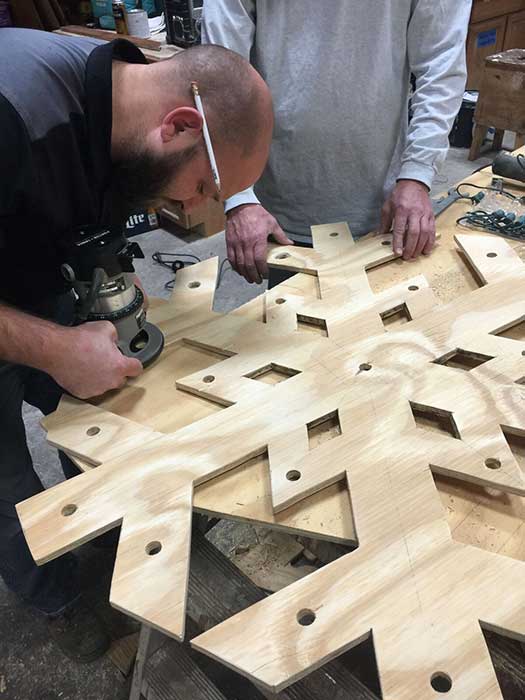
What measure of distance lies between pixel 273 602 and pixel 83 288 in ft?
2.26

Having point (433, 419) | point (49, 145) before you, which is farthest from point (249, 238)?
point (433, 419)

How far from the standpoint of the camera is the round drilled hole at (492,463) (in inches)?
35.4

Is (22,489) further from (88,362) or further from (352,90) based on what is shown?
(352,90)

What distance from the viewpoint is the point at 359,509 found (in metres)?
0.86

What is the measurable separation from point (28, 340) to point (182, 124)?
0.52 metres

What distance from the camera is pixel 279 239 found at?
1.61m

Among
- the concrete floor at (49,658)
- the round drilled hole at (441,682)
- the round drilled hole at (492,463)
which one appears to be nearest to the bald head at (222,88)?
the round drilled hole at (492,463)

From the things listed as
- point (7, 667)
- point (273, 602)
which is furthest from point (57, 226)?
point (7, 667)

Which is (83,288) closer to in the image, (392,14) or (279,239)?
(279,239)

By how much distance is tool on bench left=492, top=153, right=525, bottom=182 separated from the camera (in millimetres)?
1803

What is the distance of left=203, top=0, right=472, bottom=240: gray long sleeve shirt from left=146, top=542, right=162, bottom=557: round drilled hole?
102 centimetres

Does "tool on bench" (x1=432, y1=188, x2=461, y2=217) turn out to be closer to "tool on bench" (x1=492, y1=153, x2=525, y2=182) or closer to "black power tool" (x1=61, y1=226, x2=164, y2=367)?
"tool on bench" (x1=492, y1=153, x2=525, y2=182)

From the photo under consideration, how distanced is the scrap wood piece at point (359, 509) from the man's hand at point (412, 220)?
0.31 meters

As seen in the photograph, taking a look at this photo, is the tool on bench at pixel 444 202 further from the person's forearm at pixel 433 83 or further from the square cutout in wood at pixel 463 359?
the square cutout in wood at pixel 463 359
